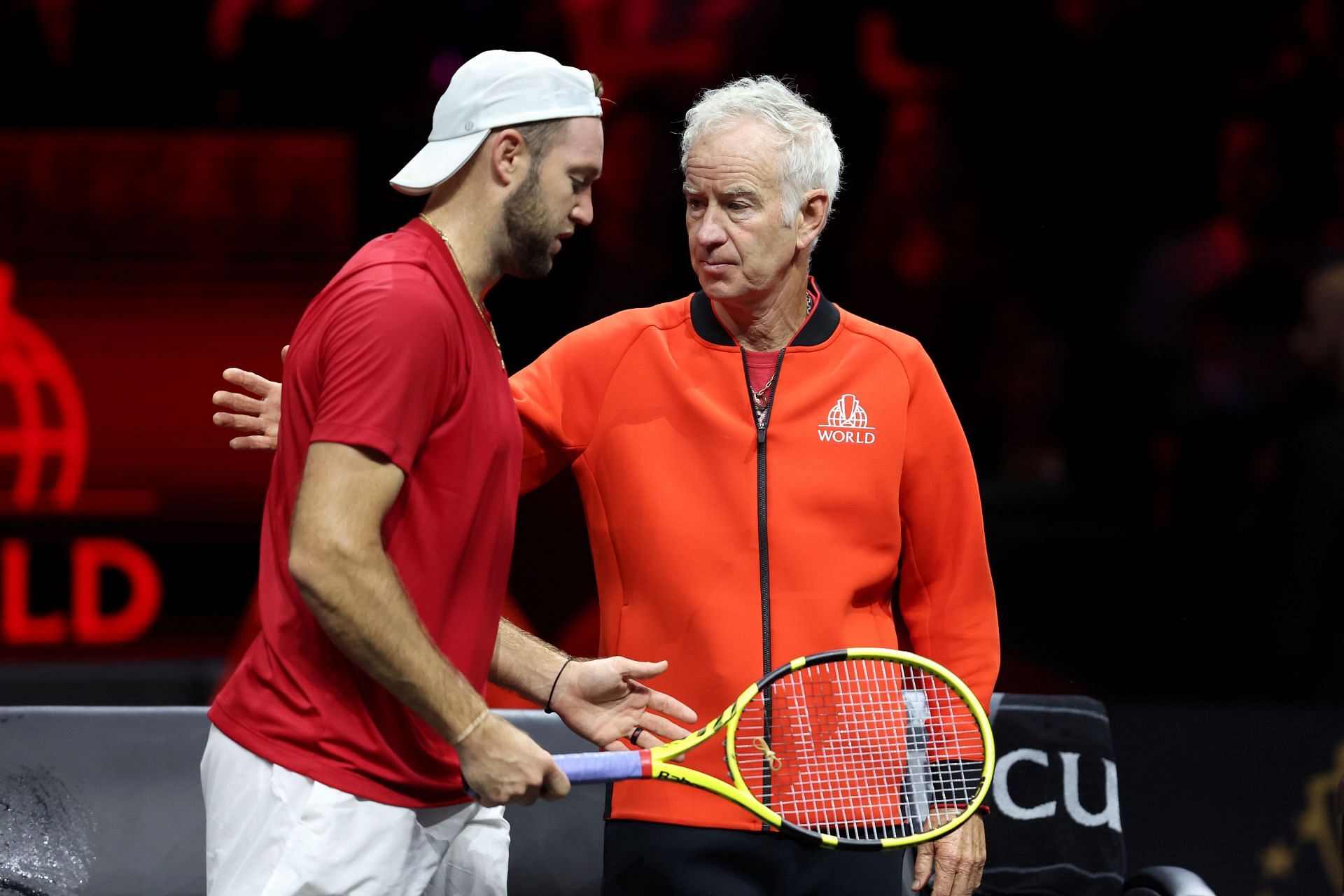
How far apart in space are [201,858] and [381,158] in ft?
7.29

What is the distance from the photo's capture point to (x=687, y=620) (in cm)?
227

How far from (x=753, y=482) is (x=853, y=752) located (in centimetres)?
41

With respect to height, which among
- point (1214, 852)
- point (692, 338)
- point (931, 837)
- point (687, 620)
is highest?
point (692, 338)

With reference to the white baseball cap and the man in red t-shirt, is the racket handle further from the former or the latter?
the white baseball cap

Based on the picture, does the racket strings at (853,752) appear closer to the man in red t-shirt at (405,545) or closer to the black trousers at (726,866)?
the black trousers at (726,866)

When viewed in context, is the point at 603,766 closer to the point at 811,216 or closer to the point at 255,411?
the point at 255,411

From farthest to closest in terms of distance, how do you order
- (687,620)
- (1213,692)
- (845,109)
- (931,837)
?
(845,109) → (1213,692) → (687,620) → (931,837)

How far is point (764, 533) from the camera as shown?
2.27 m

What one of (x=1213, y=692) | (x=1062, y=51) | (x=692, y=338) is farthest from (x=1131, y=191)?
(x=692, y=338)

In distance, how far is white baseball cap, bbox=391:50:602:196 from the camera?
1928 mm

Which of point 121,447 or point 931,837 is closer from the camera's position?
point 931,837

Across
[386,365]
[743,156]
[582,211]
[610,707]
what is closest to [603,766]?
[610,707]

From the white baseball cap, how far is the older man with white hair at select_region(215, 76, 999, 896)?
0.43 m

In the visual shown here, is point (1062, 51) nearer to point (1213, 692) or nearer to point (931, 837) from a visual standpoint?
point (1213, 692)
